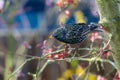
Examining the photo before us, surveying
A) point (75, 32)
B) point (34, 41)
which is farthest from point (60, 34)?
point (34, 41)

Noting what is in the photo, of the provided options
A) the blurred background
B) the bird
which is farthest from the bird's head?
the blurred background

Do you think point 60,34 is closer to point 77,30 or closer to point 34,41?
point 77,30

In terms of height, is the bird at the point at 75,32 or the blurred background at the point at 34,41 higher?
the bird at the point at 75,32

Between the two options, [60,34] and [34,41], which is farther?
[34,41]

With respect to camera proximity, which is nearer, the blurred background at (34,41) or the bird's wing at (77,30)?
the bird's wing at (77,30)

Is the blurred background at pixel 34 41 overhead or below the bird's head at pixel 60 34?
below

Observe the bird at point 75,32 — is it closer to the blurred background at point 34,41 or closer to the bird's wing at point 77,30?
the bird's wing at point 77,30

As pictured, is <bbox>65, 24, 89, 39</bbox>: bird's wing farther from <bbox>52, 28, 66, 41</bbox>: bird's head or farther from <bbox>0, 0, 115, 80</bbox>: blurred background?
<bbox>0, 0, 115, 80</bbox>: blurred background

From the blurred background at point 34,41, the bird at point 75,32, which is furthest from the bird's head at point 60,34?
the blurred background at point 34,41
